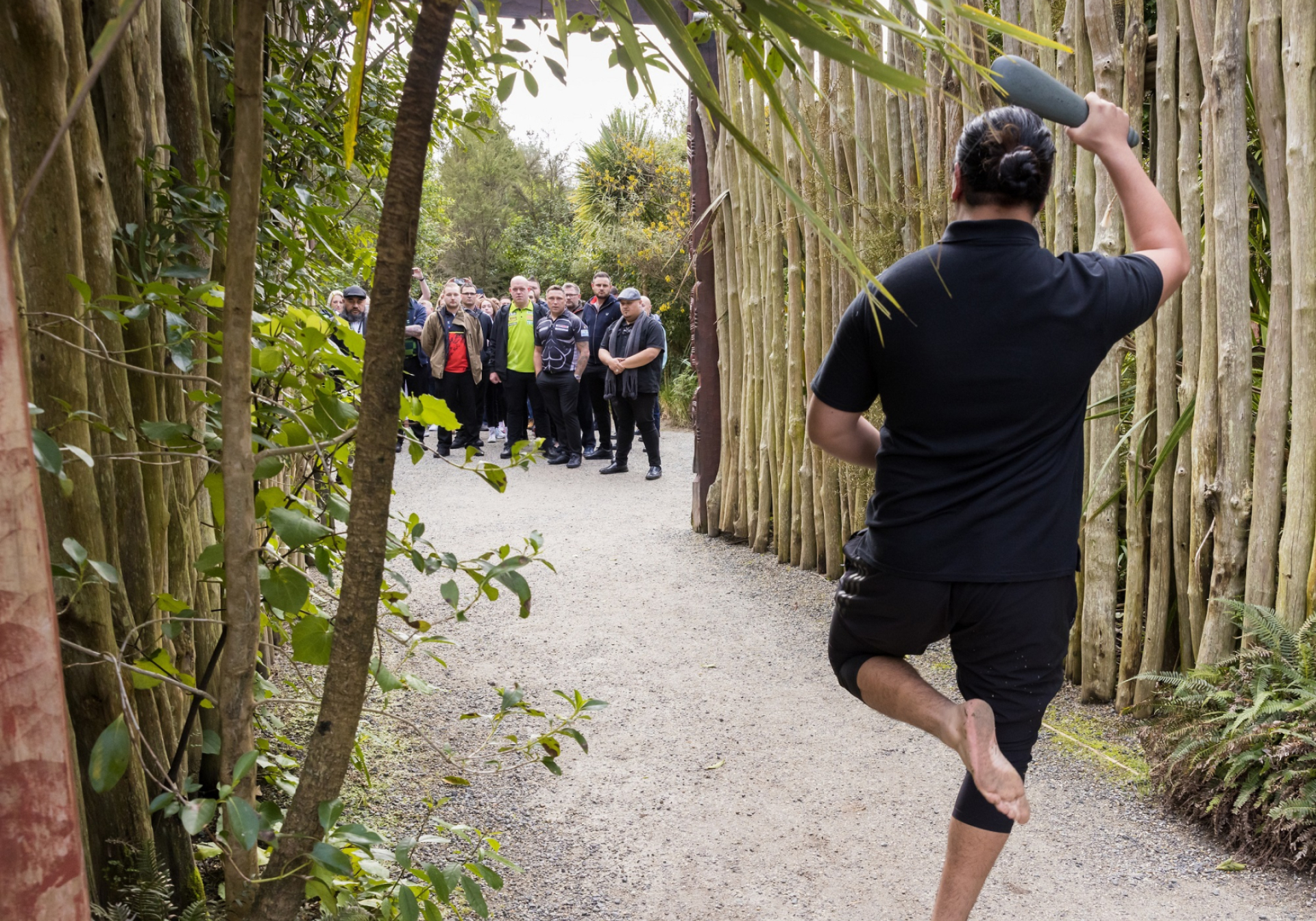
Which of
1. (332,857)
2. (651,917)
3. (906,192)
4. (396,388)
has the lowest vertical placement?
(651,917)

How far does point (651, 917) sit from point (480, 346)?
9.47 metres

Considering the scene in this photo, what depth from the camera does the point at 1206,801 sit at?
2.91 metres

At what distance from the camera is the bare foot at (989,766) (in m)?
1.95

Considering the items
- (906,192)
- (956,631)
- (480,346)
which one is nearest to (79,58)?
(956,631)

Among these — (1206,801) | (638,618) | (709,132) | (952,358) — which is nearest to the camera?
(952,358)

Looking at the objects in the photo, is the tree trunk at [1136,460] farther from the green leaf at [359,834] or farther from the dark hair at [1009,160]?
the green leaf at [359,834]

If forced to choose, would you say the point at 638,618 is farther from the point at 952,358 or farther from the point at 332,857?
the point at 332,857

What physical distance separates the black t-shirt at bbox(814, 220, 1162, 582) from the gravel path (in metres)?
1.02

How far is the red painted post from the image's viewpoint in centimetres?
67

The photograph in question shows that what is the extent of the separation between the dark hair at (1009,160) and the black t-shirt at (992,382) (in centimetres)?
6

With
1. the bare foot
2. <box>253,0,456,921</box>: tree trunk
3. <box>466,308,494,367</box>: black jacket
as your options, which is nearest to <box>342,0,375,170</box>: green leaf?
<box>253,0,456,921</box>: tree trunk

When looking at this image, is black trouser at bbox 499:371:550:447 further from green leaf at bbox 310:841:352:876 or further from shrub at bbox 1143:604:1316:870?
green leaf at bbox 310:841:352:876

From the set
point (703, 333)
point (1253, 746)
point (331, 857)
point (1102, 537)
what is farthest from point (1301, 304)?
point (703, 333)

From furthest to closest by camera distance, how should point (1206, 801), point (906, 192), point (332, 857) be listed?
point (906, 192) < point (1206, 801) < point (332, 857)
